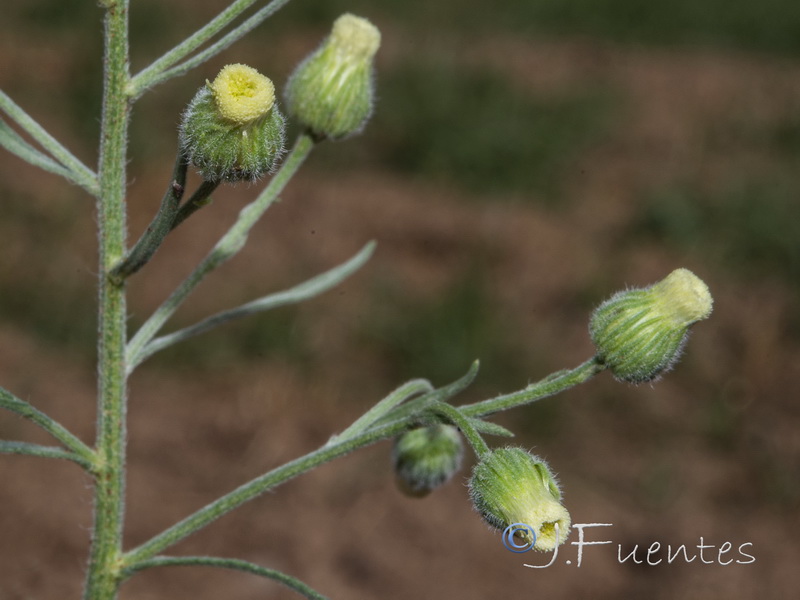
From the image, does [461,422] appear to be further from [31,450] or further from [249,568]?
[31,450]

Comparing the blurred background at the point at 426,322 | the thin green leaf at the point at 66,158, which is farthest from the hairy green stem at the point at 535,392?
the blurred background at the point at 426,322

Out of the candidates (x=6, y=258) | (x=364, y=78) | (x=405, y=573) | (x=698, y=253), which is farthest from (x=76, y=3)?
(x=364, y=78)

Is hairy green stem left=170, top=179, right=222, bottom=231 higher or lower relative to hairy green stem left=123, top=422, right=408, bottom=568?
higher

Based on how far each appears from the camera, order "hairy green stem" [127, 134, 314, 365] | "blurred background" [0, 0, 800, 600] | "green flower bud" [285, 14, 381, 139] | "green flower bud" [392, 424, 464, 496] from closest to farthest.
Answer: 1. "hairy green stem" [127, 134, 314, 365]
2. "green flower bud" [285, 14, 381, 139]
3. "green flower bud" [392, 424, 464, 496]
4. "blurred background" [0, 0, 800, 600]

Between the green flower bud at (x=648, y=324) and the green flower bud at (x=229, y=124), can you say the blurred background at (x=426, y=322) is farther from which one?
the green flower bud at (x=648, y=324)

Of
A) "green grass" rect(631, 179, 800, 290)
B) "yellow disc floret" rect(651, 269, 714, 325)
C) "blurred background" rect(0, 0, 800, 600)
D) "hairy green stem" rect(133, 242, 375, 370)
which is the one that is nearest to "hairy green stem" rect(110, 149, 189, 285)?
"hairy green stem" rect(133, 242, 375, 370)

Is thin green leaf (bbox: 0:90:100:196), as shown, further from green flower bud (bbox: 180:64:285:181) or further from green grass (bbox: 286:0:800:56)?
green grass (bbox: 286:0:800:56)
